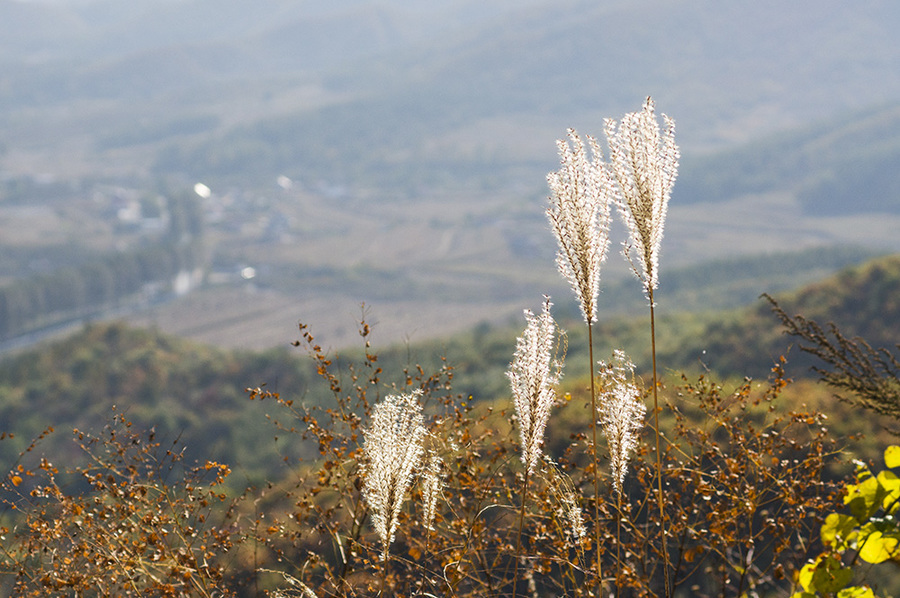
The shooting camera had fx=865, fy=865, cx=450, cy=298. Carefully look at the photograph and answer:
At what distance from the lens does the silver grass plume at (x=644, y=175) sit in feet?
12.3

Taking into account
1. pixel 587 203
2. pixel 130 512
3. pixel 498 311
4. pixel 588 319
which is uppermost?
pixel 498 311

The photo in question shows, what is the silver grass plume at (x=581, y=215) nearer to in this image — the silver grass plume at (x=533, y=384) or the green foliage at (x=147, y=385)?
the silver grass plume at (x=533, y=384)

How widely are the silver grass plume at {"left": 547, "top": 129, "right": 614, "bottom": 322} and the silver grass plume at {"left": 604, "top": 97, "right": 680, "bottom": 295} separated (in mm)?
78

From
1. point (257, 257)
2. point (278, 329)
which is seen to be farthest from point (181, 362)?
point (257, 257)

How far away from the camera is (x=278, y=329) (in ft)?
396

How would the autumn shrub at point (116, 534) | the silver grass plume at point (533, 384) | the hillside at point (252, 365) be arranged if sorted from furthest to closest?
the hillside at point (252, 365) → the autumn shrub at point (116, 534) → the silver grass plume at point (533, 384)

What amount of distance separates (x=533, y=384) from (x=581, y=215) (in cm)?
76

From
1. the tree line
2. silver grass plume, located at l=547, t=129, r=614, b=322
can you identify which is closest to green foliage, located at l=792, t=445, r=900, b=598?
silver grass plume, located at l=547, t=129, r=614, b=322

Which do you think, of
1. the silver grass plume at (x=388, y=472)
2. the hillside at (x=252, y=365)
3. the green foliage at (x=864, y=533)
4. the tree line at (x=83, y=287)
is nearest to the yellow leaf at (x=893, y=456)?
the green foliage at (x=864, y=533)

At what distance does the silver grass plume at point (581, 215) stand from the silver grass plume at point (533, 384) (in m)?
0.22

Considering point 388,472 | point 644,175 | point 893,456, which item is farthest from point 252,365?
point 893,456

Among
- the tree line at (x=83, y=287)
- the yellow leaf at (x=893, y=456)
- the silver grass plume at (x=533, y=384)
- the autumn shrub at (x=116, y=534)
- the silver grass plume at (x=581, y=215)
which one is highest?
the tree line at (x=83, y=287)

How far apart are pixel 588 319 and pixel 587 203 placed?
51 centimetres

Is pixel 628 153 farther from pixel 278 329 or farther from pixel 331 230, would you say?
pixel 331 230
